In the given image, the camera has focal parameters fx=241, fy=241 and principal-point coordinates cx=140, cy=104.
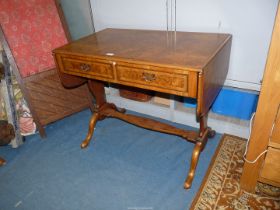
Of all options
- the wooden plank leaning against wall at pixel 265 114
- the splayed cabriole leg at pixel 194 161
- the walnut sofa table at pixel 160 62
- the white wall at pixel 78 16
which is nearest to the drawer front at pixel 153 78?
the walnut sofa table at pixel 160 62

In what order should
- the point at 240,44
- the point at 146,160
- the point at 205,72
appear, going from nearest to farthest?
the point at 205,72, the point at 240,44, the point at 146,160

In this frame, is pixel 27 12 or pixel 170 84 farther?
pixel 27 12

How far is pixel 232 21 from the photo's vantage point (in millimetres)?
1644

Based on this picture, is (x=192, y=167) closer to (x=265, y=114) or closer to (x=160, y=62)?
(x=265, y=114)

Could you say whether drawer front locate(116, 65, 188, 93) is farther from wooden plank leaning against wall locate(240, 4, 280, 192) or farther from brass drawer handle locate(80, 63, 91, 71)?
wooden plank leaning against wall locate(240, 4, 280, 192)

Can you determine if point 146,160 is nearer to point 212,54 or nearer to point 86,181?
point 86,181

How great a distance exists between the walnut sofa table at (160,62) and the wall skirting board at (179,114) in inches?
14.9

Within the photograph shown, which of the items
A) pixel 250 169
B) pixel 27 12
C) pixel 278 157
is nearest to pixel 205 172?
pixel 250 169

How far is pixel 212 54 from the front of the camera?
1.34 metres

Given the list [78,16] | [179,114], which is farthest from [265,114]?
[78,16]

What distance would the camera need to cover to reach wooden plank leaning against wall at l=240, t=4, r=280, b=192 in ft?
3.69

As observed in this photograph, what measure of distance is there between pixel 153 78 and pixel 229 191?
927mm

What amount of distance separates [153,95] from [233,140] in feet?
2.80

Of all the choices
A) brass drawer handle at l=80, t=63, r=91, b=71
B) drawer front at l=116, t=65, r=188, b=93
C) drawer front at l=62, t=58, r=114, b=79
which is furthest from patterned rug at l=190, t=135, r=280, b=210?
brass drawer handle at l=80, t=63, r=91, b=71
